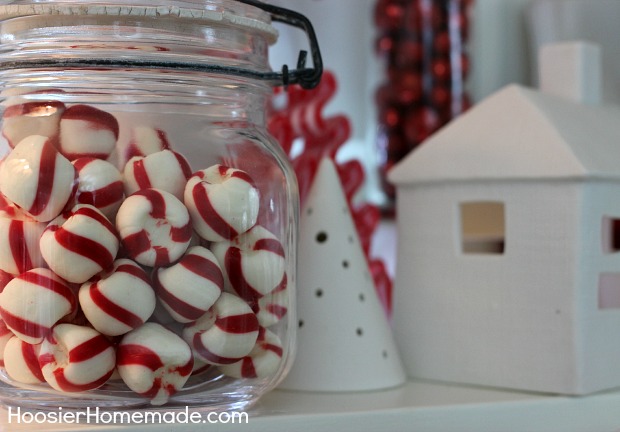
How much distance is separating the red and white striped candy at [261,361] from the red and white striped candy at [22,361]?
0.09 metres

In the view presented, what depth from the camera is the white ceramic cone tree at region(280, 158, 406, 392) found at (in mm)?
553

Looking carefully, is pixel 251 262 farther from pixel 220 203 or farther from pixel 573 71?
pixel 573 71

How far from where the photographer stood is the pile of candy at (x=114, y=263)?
412mm

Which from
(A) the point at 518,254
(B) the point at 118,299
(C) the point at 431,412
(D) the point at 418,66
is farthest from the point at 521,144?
(D) the point at 418,66

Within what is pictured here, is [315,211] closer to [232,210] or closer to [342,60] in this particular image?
[232,210]

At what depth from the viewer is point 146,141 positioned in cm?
46

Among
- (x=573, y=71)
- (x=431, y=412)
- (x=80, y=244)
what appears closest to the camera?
(x=80, y=244)

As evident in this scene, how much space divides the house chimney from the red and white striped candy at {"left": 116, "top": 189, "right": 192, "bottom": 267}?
13.5 inches

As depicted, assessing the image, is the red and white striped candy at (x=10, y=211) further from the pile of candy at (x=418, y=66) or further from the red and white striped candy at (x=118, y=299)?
the pile of candy at (x=418, y=66)

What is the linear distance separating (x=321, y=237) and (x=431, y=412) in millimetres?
138

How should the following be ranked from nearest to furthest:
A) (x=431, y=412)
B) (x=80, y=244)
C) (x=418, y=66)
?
(x=80, y=244), (x=431, y=412), (x=418, y=66)

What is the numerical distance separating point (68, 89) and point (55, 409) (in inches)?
6.4

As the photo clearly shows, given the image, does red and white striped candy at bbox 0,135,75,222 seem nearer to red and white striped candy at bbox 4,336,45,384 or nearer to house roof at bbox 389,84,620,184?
red and white striped candy at bbox 4,336,45,384

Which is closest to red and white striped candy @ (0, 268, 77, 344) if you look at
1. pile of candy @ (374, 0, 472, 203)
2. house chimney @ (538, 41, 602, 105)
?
house chimney @ (538, 41, 602, 105)
